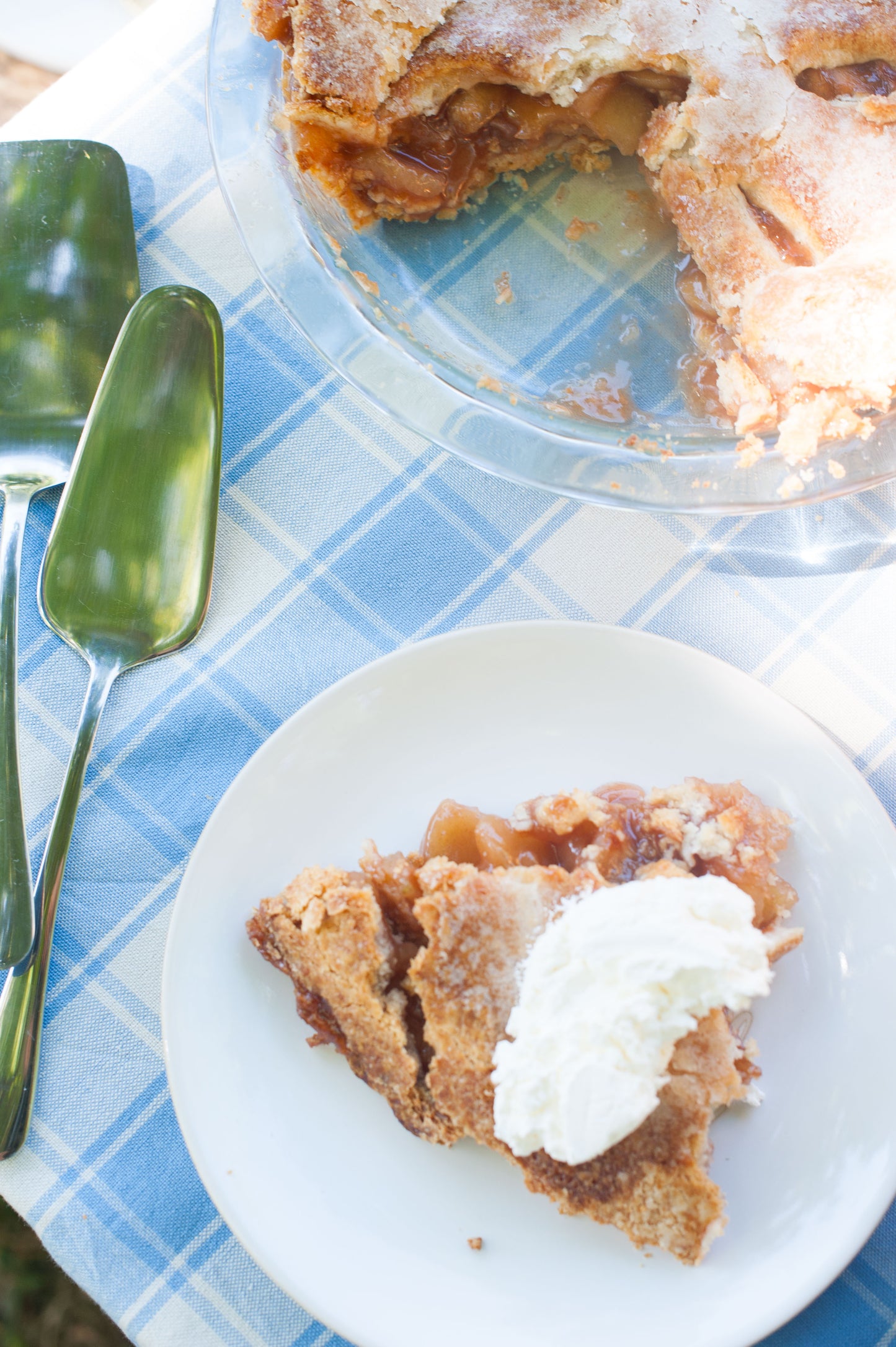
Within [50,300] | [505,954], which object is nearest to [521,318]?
[50,300]

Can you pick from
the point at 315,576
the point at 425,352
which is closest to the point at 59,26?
the point at 425,352

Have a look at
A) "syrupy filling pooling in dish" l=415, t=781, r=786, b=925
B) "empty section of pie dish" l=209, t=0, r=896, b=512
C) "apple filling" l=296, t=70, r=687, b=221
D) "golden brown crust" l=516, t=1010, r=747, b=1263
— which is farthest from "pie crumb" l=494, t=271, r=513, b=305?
"golden brown crust" l=516, t=1010, r=747, b=1263

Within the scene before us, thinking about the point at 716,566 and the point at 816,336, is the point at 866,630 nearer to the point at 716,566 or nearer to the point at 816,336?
the point at 716,566

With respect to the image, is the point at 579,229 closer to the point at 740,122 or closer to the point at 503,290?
the point at 503,290

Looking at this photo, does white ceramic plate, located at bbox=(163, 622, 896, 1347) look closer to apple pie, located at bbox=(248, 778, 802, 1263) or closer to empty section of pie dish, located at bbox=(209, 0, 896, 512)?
apple pie, located at bbox=(248, 778, 802, 1263)

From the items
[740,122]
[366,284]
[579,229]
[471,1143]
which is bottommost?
[471,1143]

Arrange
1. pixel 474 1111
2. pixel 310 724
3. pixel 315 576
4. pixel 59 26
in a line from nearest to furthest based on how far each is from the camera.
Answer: pixel 474 1111 → pixel 310 724 → pixel 315 576 → pixel 59 26

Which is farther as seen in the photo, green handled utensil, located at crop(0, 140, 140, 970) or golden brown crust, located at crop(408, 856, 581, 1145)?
green handled utensil, located at crop(0, 140, 140, 970)
